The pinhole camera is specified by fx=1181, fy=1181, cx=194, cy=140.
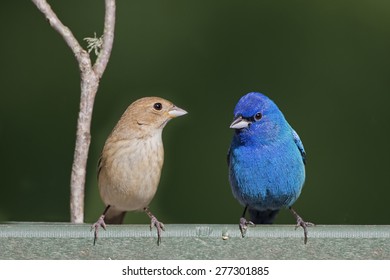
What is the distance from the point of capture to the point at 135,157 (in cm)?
531

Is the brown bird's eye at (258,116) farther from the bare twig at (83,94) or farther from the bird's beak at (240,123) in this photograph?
the bare twig at (83,94)

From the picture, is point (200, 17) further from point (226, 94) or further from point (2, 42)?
point (2, 42)

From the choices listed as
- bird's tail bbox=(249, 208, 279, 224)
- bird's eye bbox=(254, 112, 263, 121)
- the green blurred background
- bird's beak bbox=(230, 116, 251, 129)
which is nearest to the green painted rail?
bird's beak bbox=(230, 116, 251, 129)

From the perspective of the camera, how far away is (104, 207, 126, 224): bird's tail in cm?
564

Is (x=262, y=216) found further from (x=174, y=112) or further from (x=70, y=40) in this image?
(x=70, y=40)

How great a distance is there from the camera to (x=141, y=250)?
4.77 metres

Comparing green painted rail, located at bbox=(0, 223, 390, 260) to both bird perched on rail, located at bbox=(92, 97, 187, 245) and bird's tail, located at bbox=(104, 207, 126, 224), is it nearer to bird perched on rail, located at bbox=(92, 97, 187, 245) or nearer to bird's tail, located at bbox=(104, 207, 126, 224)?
bird perched on rail, located at bbox=(92, 97, 187, 245)

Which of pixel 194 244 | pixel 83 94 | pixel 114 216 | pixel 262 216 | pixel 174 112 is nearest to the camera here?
pixel 194 244

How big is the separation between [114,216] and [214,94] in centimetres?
159

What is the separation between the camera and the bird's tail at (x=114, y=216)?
18.5 ft

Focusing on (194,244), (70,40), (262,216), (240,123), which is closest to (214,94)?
(262,216)

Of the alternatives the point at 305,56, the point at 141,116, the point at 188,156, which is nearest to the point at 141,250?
the point at 141,116

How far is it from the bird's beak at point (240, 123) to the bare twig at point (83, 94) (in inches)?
25.2

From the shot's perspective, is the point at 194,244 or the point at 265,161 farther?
the point at 265,161
